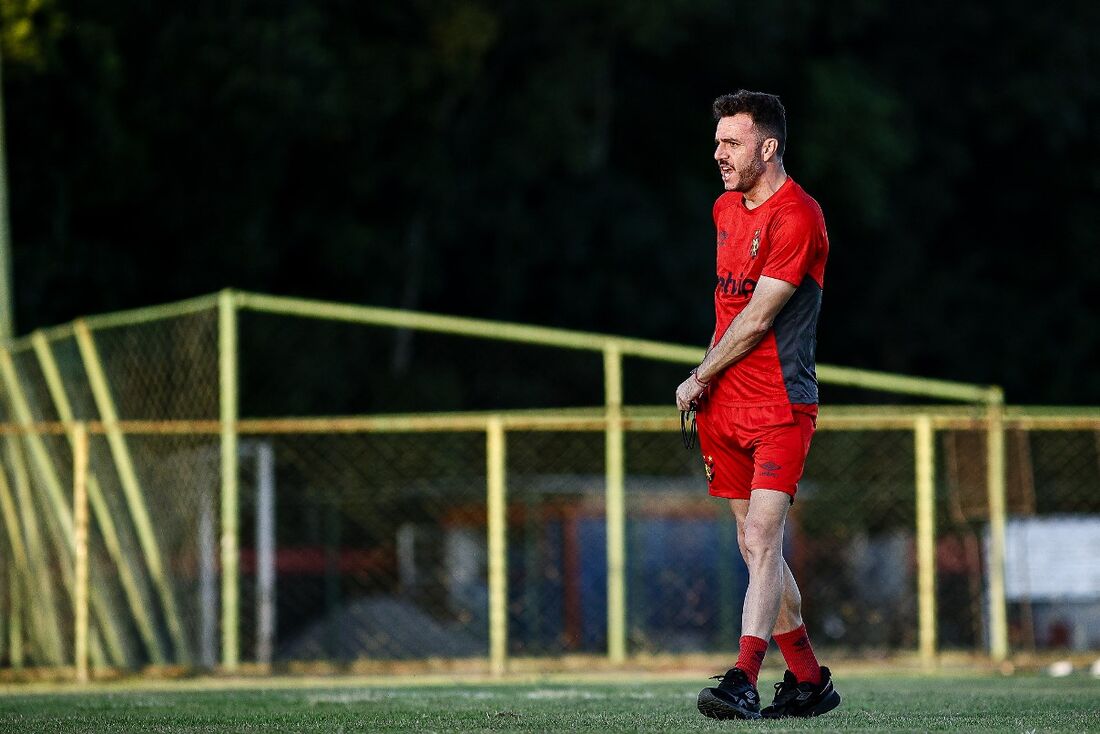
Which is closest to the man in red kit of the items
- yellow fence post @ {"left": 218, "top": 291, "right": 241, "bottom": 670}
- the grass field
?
the grass field

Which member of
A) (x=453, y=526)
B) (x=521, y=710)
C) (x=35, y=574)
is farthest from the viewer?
(x=453, y=526)

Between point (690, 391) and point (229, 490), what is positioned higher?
point (229, 490)

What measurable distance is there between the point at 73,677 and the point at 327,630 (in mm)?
5864

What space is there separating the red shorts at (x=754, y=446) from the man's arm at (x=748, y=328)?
→ 0.53 feet

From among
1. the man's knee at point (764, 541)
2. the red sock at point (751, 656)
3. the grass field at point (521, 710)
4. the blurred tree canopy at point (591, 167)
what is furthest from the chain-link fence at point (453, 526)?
the red sock at point (751, 656)

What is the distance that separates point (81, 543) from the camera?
12.1m

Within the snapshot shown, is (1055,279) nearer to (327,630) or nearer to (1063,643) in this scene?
(1063,643)

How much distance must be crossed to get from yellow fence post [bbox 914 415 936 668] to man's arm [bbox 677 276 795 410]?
691 cm

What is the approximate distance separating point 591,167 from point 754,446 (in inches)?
1002

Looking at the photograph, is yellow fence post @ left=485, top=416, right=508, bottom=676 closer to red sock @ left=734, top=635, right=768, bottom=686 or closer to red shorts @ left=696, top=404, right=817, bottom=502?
red shorts @ left=696, top=404, right=817, bottom=502

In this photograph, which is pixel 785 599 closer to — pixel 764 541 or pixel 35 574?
pixel 764 541

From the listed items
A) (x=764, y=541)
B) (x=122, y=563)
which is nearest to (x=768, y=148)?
(x=764, y=541)

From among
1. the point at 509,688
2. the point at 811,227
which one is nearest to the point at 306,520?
the point at 509,688

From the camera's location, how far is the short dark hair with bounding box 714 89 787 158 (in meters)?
6.63
